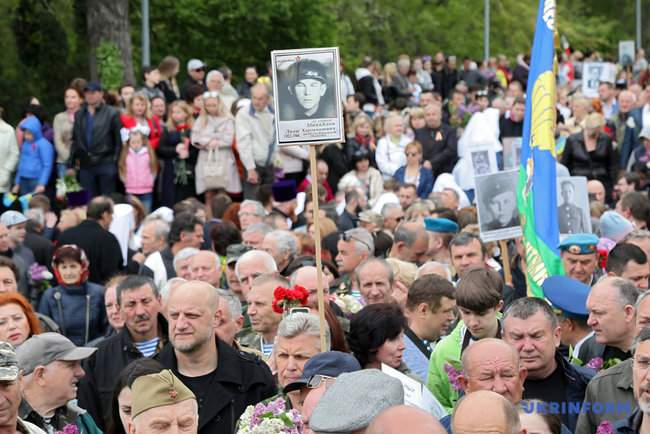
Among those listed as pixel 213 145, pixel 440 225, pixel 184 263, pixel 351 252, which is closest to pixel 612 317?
pixel 351 252

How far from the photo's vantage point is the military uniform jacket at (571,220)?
1346cm

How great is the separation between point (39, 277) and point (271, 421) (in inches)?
310

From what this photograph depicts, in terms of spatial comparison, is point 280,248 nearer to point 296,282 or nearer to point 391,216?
point 296,282

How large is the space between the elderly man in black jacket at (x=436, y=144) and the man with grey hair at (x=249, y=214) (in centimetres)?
727

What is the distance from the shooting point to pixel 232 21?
31.8m

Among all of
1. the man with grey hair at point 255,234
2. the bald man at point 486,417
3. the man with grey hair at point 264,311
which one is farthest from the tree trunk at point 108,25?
the bald man at point 486,417

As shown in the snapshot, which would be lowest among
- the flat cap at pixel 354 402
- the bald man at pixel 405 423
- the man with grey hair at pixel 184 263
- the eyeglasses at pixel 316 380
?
the man with grey hair at pixel 184 263

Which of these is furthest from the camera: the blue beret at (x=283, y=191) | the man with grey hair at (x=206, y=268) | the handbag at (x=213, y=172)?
the handbag at (x=213, y=172)

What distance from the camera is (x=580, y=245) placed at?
11430 millimetres

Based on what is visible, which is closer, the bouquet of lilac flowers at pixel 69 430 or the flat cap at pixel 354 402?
the flat cap at pixel 354 402

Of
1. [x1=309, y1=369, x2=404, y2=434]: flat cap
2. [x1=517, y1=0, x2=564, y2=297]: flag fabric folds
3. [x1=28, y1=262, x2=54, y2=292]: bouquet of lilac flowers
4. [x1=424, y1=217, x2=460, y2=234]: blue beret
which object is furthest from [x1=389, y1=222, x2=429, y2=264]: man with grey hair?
[x1=309, y1=369, x2=404, y2=434]: flat cap

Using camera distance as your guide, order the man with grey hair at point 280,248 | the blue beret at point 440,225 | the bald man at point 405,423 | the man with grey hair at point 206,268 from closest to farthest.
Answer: the bald man at point 405,423, the man with grey hair at point 206,268, the man with grey hair at point 280,248, the blue beret at point 440,225

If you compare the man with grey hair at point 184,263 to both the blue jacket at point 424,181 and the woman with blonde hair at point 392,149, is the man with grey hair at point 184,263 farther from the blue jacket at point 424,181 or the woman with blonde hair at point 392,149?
the woman with blonde hair at point 392,149

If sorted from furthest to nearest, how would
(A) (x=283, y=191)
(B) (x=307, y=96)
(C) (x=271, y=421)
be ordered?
(A) (x=283, y=191) < (B) (x=307, y=96) < (C) (x=271, y=421)
